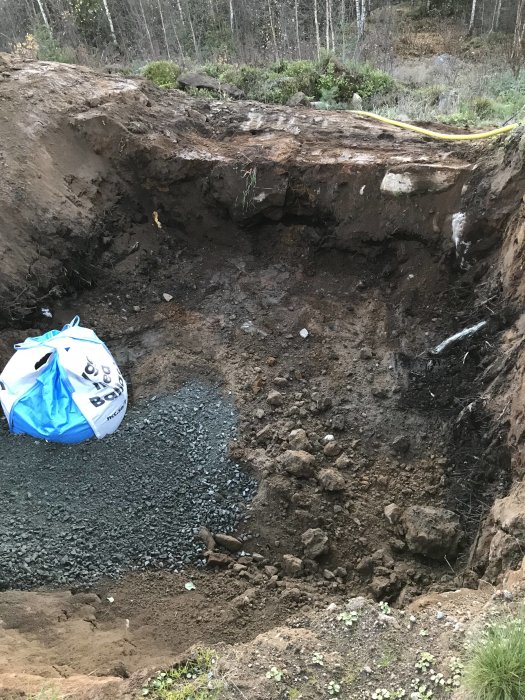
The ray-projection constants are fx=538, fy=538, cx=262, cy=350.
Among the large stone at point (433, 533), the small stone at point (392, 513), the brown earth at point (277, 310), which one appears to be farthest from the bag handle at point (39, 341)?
the large stone at point (433, 533)

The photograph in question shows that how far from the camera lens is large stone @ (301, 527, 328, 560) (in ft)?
10.4

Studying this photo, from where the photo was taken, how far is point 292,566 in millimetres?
3096

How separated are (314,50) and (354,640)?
11269mm

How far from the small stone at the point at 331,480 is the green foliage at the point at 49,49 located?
30.4 ft

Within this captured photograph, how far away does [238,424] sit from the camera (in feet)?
12.9

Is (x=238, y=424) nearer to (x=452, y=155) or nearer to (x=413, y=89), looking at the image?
(x=452, y=155)

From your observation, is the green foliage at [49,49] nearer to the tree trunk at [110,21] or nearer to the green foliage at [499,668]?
the tree trunk at [110,21]

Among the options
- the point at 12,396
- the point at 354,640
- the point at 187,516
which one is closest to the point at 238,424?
the point at 187,516

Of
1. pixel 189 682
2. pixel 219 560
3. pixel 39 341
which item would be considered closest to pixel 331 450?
pixel 219 560

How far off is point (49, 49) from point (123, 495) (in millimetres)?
10472

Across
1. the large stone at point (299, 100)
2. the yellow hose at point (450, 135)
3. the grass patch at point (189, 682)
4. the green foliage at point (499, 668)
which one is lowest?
the grass patch at point (189, 682)

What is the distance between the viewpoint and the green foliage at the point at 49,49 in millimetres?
9992

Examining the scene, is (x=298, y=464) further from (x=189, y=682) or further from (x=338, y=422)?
(x=189, y=682)

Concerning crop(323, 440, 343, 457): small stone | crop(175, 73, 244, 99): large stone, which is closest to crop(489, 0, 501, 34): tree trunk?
crop(175, 73, 244, 99): large stone
